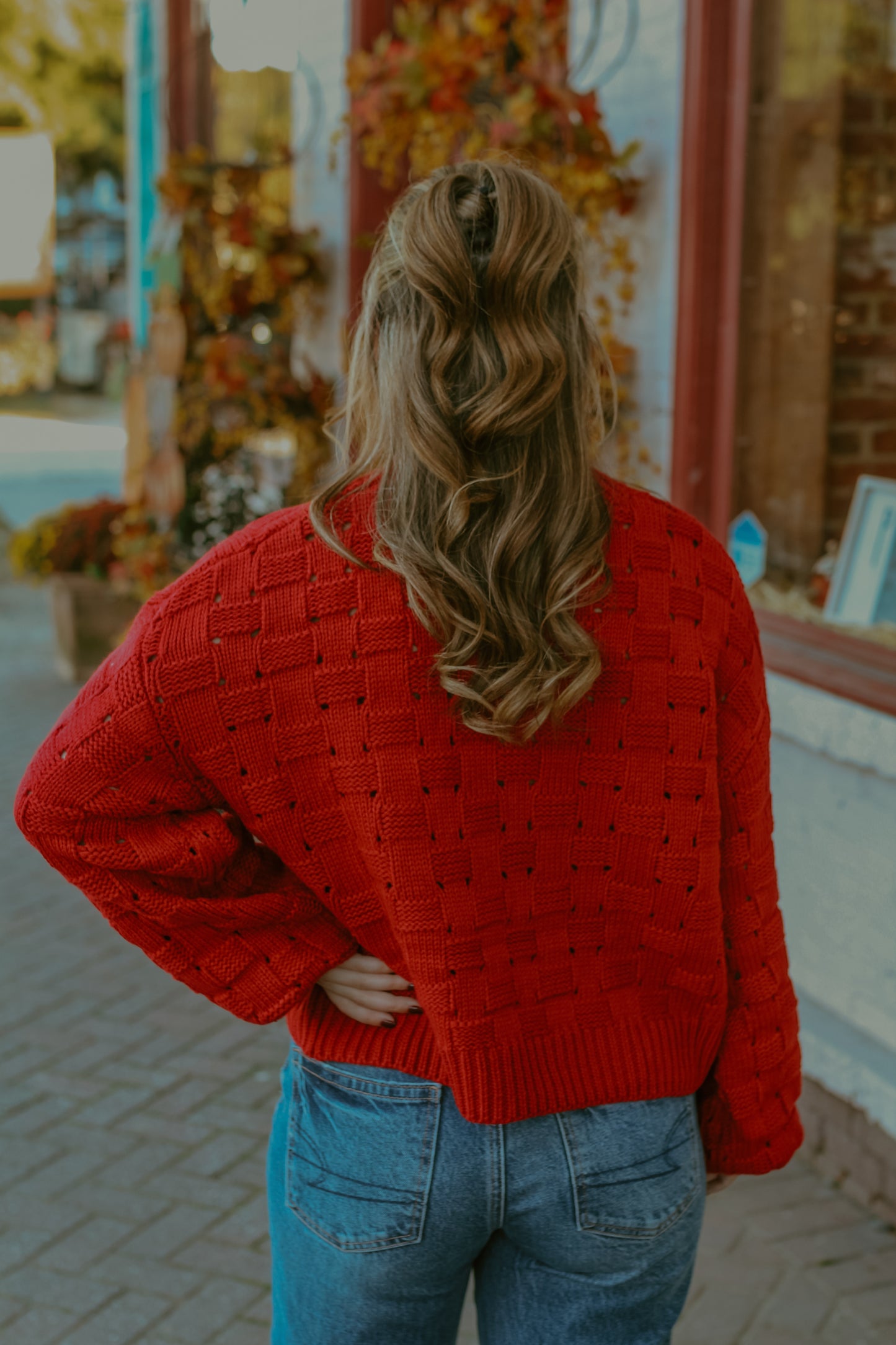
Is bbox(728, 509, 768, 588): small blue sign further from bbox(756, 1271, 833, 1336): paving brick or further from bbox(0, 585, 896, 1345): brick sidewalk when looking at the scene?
bbox(756, 1271, 833, 1336): paving brick

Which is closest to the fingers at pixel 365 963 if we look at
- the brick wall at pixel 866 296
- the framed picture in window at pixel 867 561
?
the framed picture in window at pixel 867 561

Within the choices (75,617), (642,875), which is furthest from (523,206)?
(75,617)

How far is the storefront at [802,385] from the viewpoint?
3.30 metres

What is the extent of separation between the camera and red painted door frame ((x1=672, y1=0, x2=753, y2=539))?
3.61 m

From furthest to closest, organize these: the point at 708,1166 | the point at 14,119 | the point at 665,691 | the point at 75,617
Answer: the point at 14,119, the point at 75,617, the point at 708,1166, the point at 665,691

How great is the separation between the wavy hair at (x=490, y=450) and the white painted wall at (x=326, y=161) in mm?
4513

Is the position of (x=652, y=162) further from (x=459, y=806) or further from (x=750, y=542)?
(x=459, y=806)

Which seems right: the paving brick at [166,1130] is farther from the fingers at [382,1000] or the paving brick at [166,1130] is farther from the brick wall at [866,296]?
the brick wall at [866,296]

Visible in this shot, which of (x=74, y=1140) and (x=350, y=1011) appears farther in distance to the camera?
(x=74, y=1140)

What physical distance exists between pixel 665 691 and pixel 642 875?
20 centimetres

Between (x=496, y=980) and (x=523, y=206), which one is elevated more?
(x=523, y=206)

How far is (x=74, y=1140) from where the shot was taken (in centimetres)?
347

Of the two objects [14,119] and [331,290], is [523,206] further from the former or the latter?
[14,119]

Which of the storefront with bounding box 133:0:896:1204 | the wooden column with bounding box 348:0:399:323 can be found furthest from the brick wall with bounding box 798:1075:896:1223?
the wooden column with bounding box 348:0:399:323
